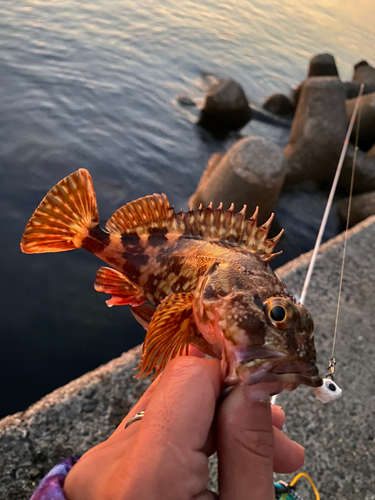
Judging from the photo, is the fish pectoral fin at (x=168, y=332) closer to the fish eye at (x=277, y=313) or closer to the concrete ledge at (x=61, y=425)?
the fish eye at (x=277, y=313)

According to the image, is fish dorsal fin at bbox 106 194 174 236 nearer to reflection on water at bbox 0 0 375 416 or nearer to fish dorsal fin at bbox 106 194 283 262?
fish dorsal fin at bbox 106 194 283 262

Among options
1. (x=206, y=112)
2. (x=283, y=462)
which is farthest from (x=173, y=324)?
(x=206, y=112)

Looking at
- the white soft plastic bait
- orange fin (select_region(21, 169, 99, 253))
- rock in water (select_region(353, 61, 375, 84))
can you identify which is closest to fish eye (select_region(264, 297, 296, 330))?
the white soft plastic bait

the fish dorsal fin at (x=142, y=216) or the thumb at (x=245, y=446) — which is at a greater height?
the fish dorsal fin at (x=142, y=216)

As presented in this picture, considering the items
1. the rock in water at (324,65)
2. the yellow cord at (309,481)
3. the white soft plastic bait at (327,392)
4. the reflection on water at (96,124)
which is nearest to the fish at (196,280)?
the white soft plastic bait at (327,392)

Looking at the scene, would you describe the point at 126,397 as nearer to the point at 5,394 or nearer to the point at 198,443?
the point at 198,443

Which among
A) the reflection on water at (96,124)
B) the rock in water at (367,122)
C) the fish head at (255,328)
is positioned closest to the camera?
the fish head at (255,328)

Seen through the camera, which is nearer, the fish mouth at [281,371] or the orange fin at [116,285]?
the fish mouth at [281,371]
